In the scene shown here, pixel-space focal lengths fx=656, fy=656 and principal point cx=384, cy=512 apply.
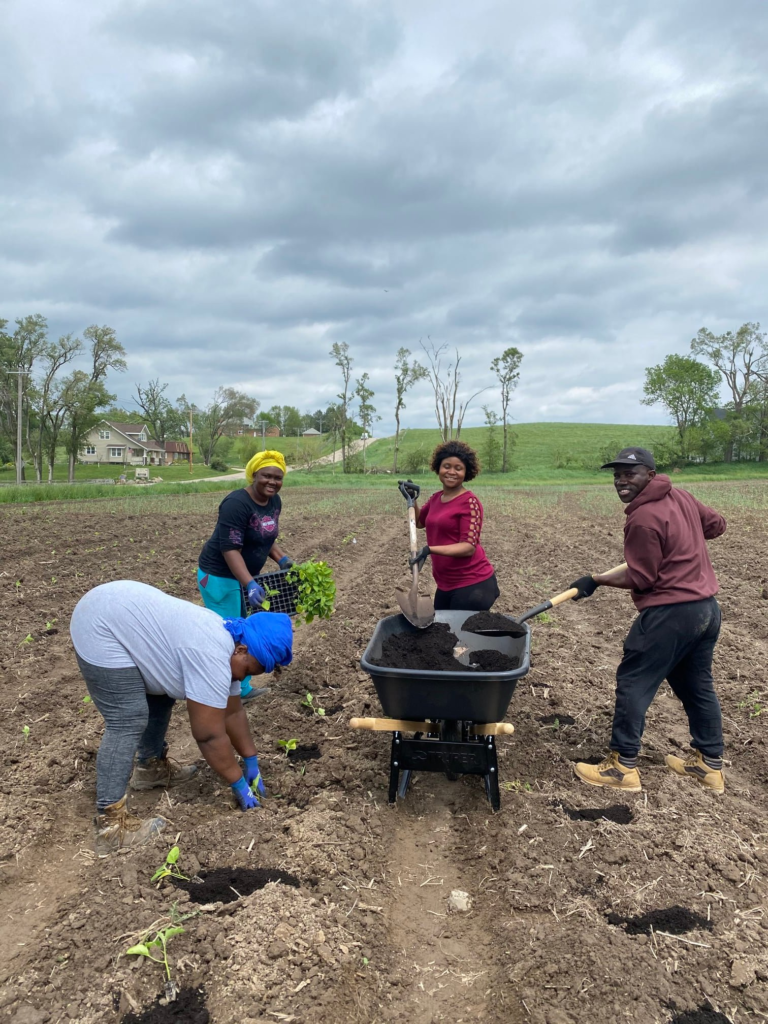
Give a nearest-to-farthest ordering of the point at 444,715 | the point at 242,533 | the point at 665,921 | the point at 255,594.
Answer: the point at 665,921, the point at 444,715, the point at 255,594, the point at 242,533

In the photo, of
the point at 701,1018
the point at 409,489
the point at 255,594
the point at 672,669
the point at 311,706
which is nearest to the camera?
the point at 701,1018

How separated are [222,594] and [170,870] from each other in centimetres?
Result: 211

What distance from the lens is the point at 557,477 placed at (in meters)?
50.1

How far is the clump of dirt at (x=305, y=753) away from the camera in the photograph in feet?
14.7

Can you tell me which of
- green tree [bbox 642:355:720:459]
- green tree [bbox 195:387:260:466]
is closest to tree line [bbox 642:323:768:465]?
green tree [bbox 642:355:720:459]

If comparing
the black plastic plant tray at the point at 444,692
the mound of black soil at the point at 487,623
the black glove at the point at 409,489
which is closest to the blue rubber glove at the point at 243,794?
the black plastic plant tray at the point at 444,692

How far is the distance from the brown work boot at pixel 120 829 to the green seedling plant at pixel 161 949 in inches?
31.1

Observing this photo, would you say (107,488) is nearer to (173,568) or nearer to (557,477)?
(173,568)

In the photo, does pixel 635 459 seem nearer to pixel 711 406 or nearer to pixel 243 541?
pixel 243 541

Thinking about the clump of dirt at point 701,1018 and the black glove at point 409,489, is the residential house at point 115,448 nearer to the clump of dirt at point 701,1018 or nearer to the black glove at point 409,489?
the black glove at point 409,489

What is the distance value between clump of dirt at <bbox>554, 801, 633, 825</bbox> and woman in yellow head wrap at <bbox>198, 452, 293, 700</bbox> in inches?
94.7

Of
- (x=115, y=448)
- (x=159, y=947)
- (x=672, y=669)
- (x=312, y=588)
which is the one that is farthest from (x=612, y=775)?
(x=115, y=448)

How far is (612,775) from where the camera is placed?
403cm

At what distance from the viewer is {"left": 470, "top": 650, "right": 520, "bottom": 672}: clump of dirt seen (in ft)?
12.6
